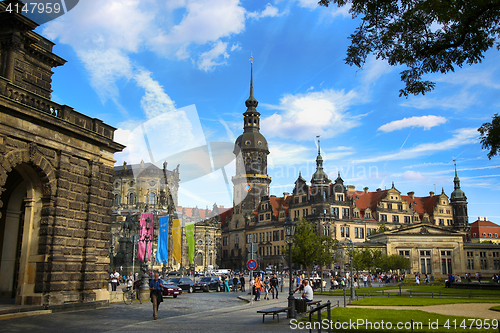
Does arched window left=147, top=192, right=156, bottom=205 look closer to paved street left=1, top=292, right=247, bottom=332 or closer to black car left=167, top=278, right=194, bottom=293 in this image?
black car left=167, top=278, right=194, bottom=293

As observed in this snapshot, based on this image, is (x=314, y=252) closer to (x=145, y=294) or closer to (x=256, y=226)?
(x=145, y=294)

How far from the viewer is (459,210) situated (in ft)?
306

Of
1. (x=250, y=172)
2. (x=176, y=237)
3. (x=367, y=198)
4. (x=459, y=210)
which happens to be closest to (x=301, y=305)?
(x=176, y=237)

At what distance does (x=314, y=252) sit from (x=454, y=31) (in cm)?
4028

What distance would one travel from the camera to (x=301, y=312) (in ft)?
59.0

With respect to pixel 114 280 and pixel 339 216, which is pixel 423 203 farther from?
pixel 114 280

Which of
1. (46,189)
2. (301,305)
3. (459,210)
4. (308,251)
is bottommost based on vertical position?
(301,305)

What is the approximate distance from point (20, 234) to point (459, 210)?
9263 centimetres

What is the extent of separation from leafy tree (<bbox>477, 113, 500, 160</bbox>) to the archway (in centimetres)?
1818

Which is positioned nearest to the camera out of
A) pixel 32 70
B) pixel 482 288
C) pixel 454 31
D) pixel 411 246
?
pixel 454 31

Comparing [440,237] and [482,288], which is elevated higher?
[440,237]

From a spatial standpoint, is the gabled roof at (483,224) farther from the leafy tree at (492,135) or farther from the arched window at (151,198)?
the leafy tree at (492,135)

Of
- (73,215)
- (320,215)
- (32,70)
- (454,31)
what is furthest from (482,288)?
(320,215)

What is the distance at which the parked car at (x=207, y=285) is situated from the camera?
124ft
